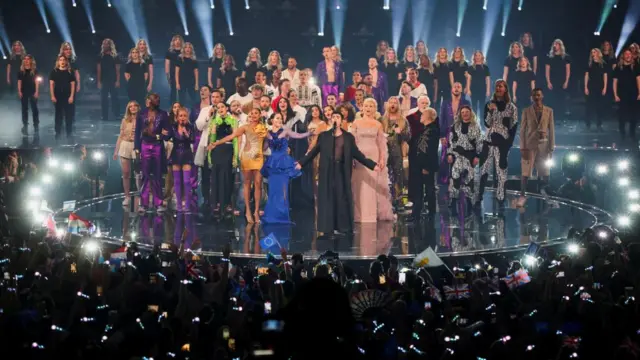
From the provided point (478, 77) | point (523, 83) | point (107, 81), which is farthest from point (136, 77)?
point (523, 83)

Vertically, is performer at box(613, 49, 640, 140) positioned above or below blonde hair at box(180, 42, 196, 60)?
below

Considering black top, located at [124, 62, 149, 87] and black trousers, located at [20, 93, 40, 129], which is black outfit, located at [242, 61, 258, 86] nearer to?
black top, located at [124, 62, 149, 87]

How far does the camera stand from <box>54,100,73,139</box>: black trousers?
17859 millimetres

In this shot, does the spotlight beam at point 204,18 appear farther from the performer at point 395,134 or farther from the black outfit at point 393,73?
the performer at point 395,134

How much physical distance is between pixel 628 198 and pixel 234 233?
5.60 metres

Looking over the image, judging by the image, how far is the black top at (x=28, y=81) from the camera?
1777cm

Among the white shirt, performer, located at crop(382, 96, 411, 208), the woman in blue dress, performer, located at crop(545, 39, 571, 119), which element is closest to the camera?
the woman in blue dress

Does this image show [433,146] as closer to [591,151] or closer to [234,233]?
[234,233]

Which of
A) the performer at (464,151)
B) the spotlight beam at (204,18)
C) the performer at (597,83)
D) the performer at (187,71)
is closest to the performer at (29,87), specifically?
the performer at (187,71)

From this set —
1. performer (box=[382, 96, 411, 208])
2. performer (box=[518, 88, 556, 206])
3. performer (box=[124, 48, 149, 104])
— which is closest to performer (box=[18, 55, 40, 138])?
performer (box=[124, 48, 149, 104])

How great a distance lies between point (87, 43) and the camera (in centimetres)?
1983

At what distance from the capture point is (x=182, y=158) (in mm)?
13742

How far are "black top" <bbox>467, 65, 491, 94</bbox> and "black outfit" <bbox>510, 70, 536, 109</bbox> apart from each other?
1.85ft

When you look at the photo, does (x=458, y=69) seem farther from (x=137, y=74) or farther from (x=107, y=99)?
(x=107, y=99)
